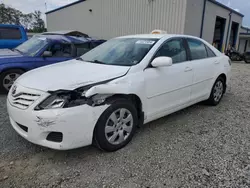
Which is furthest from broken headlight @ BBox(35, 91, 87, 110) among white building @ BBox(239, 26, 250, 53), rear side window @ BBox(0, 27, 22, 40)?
white building @ BBox(239, 26, 250, 53)

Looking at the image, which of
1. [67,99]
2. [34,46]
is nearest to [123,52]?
[67,99]

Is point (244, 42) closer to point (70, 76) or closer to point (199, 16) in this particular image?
point (199, 16)

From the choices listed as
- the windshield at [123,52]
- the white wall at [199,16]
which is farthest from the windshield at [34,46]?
the white wall at [199,16]

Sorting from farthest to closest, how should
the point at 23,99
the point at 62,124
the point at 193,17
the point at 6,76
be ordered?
the point at 193,17 < the point at 6,76 < the point at 23,99 < the point at 62,124

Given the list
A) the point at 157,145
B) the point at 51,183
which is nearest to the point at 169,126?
the point at 157,145

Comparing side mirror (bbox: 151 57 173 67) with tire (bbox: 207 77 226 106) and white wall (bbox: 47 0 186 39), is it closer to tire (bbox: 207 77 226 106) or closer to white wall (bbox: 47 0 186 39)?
tire (bbox: 207 77 226 106)

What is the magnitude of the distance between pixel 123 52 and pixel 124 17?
1121 centimetres

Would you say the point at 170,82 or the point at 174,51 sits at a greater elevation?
the point at 174,51

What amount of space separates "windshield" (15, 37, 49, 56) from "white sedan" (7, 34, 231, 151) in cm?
231

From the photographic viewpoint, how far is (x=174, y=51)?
3455 millimetres

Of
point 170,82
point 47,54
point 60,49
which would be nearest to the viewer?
point 170,82

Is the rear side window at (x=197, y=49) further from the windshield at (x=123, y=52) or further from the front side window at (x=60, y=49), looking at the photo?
the front side window at (x=60, y=49)

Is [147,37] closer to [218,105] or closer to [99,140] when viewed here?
[99,140]

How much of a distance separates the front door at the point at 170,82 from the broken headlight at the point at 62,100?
3.39ft
